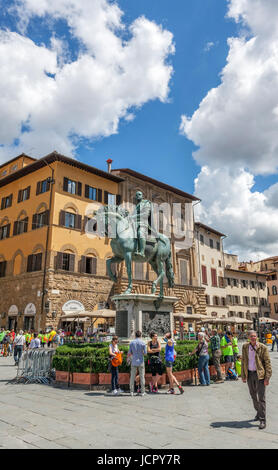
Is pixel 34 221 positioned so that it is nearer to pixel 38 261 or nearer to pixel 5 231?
pixel 38 261

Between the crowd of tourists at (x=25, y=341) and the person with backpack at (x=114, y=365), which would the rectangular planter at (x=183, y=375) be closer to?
the person with backpack at (x=114, y=365)

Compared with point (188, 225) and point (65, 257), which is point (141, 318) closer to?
point (65, 257)

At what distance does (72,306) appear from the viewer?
26.8 m

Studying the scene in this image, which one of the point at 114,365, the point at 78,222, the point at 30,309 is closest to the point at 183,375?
the point at 114,365

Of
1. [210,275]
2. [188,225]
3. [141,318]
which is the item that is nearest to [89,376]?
[141,318]

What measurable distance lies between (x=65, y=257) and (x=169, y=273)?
1672cm

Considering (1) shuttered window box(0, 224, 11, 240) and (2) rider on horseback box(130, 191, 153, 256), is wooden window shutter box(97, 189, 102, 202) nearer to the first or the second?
(1) shuttered window box(0, 224, 11, 240)

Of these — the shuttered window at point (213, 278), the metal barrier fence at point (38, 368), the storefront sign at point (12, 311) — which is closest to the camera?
the metal barrier fence at point (38, 368)

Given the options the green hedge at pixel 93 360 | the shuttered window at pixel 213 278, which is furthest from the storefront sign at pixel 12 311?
the shuttered window at pixel 213 278

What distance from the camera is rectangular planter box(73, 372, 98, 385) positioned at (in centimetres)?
864

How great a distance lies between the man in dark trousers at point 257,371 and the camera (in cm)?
525

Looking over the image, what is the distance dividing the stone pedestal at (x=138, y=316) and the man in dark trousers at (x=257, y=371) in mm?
4609

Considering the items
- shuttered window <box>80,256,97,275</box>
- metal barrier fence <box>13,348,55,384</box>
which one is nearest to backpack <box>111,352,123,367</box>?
metal barrier fence <box>13,348,55,384</box>

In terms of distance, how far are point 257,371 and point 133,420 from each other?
2.11 meters
